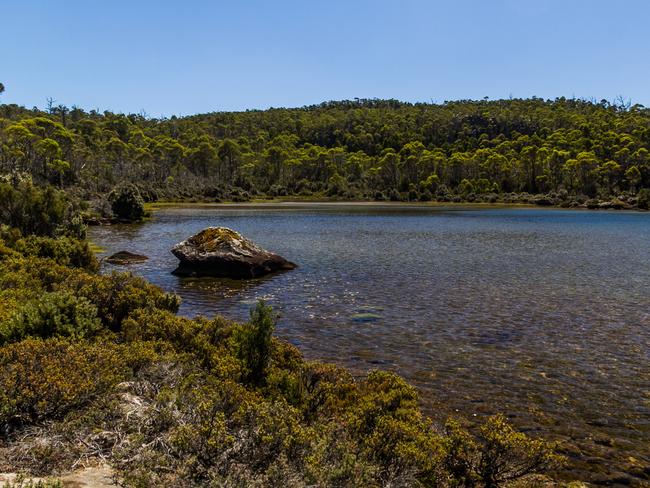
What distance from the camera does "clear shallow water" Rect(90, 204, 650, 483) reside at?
35.9 ft

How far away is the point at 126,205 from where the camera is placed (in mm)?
69125

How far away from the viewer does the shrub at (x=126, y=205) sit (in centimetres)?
6919

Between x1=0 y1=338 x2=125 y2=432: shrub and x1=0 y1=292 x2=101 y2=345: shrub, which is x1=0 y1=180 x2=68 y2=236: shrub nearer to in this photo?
x1=0 y1=292 x2=101 y2=345: shrub

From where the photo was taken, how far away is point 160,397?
8.18m

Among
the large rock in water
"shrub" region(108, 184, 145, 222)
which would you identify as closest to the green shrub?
"shrub" region(108, 184, 145, 222)

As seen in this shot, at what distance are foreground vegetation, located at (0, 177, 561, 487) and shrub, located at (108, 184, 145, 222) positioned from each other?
60749 millimetres

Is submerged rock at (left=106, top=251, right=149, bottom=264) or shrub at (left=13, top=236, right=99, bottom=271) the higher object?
shrub at (left=13, top=236, right=99, bottom=271)

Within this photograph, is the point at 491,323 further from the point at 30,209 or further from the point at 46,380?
the point at 30,209

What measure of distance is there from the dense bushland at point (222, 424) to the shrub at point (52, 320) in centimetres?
4

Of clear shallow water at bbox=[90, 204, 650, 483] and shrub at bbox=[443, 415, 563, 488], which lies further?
clear shallow water at bbox=[90, 204, 650, 483]

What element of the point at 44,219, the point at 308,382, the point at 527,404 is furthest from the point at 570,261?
the point at 44,219

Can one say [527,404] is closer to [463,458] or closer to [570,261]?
[463,458]

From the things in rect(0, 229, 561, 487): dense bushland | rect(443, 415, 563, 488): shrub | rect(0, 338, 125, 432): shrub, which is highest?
rect(0, 338, 125, 432): shrub

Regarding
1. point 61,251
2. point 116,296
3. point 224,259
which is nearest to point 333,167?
point 224,259
